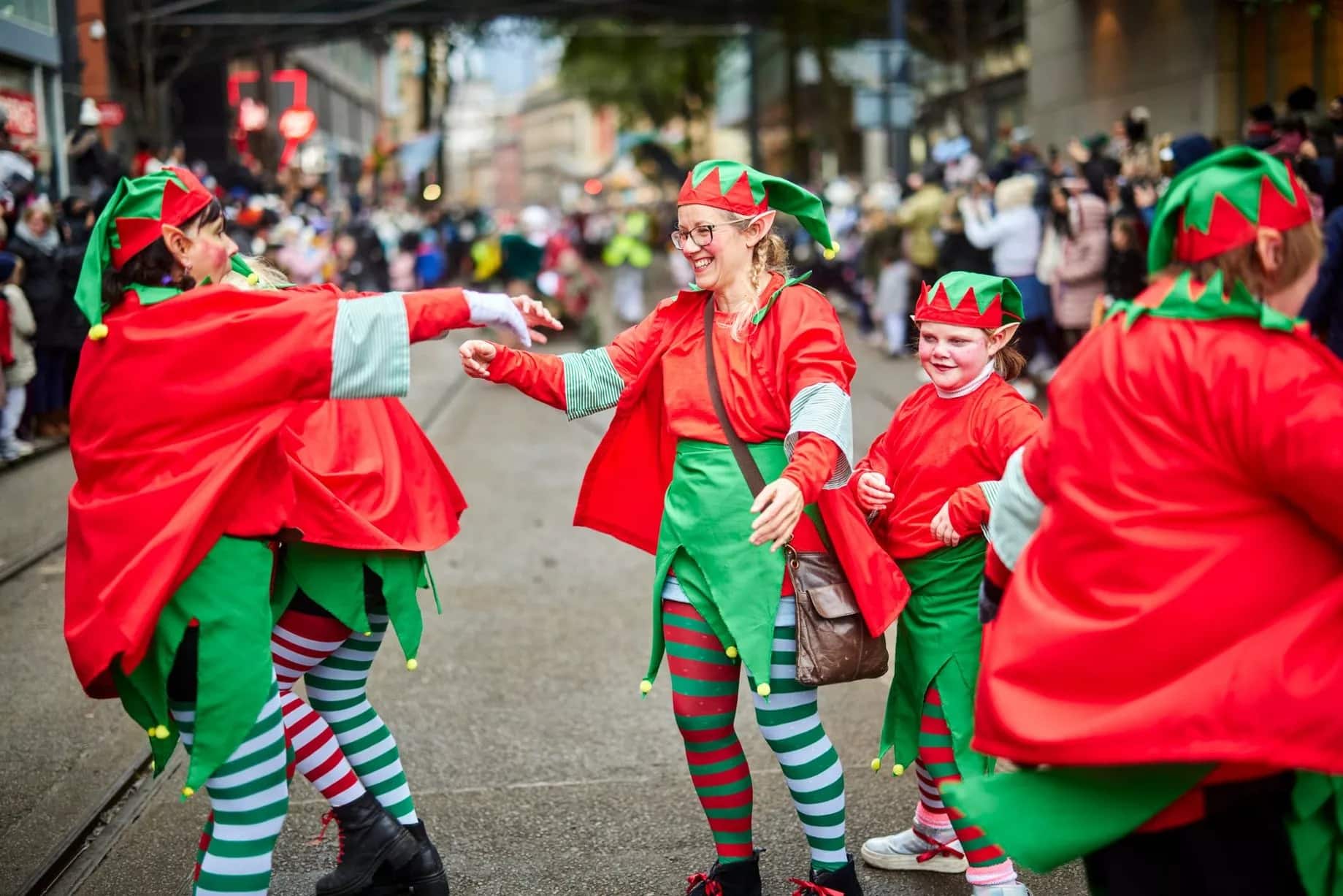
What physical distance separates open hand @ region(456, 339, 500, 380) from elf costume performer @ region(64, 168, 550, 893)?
401 millimetres

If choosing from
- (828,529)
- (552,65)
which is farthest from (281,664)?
(552,65)

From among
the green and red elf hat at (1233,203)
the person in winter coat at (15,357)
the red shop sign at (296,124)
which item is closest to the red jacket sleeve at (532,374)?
the green and red elf hat at (1233,203)

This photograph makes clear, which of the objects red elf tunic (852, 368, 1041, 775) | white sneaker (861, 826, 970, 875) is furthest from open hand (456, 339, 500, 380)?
white sneaker (861, 826, 970, 875)

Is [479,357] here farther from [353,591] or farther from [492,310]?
[353,591]

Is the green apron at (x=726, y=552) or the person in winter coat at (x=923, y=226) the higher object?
the person in winter coat at (x=923, y=226)

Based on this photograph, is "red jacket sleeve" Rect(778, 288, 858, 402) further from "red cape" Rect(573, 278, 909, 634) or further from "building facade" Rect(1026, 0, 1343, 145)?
"building facade" Rect(1026, 0, 1343, 145)

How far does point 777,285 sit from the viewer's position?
3609 millimetres

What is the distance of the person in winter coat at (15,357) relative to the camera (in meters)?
10.9

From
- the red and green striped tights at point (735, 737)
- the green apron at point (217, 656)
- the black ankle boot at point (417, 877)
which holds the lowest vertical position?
the black ankle boot at point (417, 877)

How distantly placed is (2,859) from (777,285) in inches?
106

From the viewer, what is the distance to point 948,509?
347 cm

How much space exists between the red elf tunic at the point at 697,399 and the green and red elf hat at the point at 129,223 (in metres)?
0.84

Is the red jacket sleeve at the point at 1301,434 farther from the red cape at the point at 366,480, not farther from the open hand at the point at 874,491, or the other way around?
the red cape at the point at 366,480

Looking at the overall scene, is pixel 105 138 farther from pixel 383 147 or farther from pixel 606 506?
pixel 606 506
